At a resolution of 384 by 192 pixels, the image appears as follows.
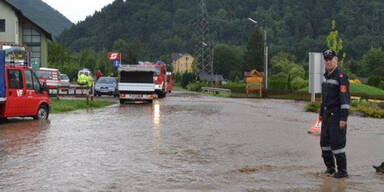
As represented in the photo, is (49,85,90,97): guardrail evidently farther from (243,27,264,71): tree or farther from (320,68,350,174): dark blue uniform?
(243,27,264,71): tree

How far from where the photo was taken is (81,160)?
10648mm

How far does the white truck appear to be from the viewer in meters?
32.9

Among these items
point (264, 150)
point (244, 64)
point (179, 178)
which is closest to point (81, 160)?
point (179, 178)

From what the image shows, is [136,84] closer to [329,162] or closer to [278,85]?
[329,162]

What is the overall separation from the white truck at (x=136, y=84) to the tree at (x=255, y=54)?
353 feet

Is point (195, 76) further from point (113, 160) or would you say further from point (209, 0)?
point (209, 0)

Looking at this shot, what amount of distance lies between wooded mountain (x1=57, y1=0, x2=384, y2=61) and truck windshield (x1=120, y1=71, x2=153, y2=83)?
112 metres

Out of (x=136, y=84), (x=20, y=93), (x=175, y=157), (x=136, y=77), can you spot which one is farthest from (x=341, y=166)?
(x=136, y=77)

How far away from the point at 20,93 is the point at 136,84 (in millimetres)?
14471

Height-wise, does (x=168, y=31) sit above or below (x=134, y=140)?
above

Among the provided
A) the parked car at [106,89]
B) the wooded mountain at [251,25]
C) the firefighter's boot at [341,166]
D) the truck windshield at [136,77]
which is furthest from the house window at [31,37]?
the wooded mountain at [251,25]

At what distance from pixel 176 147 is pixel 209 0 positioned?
18475cm

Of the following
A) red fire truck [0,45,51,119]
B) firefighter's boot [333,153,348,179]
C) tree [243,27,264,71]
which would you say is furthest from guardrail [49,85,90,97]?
tree [243,27,264,71]

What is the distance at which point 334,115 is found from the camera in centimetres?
892
